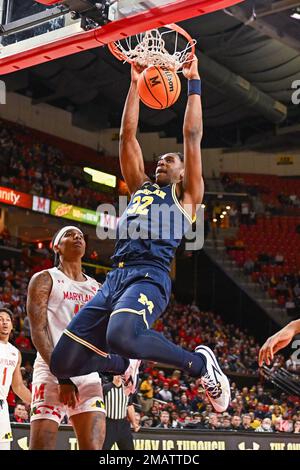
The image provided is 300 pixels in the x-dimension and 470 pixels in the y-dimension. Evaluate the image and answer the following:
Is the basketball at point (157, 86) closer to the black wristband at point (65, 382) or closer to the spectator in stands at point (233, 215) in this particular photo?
the black wristband at point (65, 382)

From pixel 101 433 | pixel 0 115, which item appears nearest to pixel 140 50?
pixel 101 433

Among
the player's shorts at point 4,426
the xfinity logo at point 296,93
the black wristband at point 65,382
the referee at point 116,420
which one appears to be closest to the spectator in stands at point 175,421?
the referee at point 116,420

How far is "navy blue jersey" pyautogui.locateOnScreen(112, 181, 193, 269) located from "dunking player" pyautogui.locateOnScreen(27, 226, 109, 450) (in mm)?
654

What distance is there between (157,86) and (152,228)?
4.61ft

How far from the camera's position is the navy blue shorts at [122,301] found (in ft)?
15.6

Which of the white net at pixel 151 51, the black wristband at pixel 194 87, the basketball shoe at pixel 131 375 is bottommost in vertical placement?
the basketball shoe at pixel 131 375

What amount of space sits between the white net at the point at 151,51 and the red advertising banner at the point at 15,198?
1629cm

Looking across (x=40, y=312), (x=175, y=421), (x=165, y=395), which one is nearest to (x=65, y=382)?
(x=40, y=312)

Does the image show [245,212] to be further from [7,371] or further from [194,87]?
[194,87]

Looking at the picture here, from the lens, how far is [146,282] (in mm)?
4863

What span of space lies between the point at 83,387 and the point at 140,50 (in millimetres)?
2872

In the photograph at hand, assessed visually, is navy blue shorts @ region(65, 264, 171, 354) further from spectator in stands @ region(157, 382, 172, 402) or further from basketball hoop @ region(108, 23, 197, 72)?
spectator in stands @ region(157, 382, 172, 402)

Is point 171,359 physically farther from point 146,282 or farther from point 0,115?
point 0,115

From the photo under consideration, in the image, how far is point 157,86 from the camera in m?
5.85
